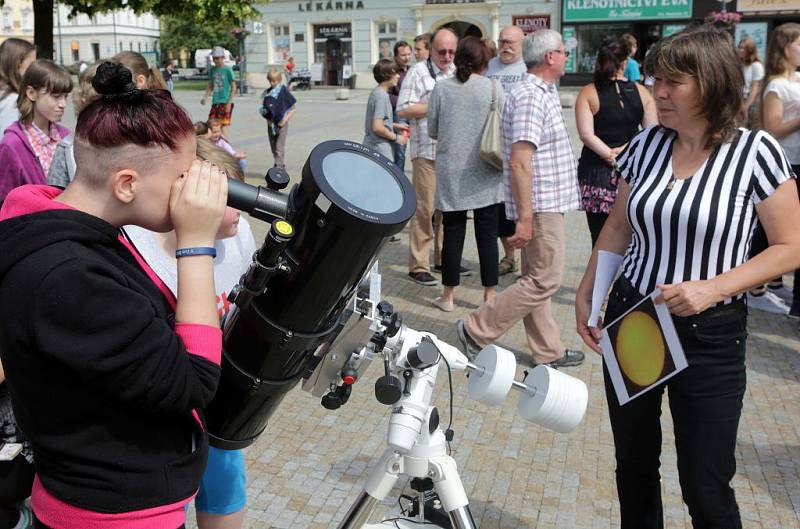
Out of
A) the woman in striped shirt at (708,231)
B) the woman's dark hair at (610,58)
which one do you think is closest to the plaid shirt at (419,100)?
the woman's dark hair at (610,58)

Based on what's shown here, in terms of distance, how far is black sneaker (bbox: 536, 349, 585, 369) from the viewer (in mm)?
4883

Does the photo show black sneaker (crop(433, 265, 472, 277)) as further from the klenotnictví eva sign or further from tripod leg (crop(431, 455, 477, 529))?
the klenotnictví eva sign

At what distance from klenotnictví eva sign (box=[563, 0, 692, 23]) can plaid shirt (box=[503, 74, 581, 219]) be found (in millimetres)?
28200

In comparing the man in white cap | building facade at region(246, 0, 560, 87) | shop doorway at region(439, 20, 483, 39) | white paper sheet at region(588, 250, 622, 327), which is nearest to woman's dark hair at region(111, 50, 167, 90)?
white paper sheet at region(588, 250, 622, 327)

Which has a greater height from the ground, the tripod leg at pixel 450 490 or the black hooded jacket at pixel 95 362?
the black hooded jacket at pixel 95 362

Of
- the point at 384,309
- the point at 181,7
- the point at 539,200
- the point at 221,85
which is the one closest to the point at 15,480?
the point at 384,309

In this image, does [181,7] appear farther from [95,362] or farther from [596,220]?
[95,362]

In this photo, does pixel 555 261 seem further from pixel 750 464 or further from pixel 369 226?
pixel 369 226

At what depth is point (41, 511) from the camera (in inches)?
64.6

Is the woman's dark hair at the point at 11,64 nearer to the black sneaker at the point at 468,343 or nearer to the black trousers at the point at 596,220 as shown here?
the black sneaker at the point at 468,343

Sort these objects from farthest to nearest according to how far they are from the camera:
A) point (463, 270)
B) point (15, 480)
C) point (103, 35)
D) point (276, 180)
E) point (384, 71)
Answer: point (103, 35) → point (384, 71) → point (463, 270) → point (15, 480) → point (276, 180)

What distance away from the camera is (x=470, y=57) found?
5496mm

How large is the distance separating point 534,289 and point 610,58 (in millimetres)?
1687

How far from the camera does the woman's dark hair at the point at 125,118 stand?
1.45 m
